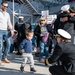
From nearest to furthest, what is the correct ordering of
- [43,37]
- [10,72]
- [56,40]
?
[56,40], [10,72], [43,37]

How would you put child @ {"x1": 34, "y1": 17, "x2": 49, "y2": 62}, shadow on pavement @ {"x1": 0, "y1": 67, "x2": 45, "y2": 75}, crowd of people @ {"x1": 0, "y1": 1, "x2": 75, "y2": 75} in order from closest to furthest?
1. crowd of people @ {"x1": 0, "y1": 1, "x2": 75, "y2": 75}
2. shadow on pavement @ {"x1": 0, "y1": 67, "x2": 45, "y2": 75}
3. child @ {"x1": 34, "y1": 17, "x2": 49, "y2": 62}

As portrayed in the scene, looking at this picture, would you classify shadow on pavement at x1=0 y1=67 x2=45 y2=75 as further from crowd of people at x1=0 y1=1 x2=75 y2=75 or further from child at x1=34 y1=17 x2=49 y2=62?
child at x1=34 y1=17 x2=49 y2=62

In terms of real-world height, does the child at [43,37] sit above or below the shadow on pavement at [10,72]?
above

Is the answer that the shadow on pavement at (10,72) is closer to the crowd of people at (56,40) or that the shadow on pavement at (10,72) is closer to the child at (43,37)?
the crowd of people at (56,40)

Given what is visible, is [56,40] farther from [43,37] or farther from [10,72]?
[43,37]

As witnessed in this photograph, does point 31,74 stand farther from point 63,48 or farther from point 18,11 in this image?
point 18,11

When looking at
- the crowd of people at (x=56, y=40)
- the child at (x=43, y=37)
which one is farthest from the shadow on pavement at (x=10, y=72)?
the child at (x=43, y=37)

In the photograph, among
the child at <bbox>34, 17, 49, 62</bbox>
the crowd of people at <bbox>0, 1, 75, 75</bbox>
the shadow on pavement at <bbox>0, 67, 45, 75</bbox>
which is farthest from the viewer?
the child at <bbox>34, 17, 49, 62</bbox>

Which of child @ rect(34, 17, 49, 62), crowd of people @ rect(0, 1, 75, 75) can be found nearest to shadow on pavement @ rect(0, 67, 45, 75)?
crowd of people @ rect(0, 1, 75, 75)

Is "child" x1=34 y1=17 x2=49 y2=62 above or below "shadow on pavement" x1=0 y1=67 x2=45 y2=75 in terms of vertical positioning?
above

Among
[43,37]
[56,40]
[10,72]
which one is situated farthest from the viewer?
[43,37]

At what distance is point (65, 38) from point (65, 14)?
1.80m

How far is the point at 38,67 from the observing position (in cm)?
688

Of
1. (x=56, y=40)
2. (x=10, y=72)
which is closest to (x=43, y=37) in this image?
(x=56, y=40)
